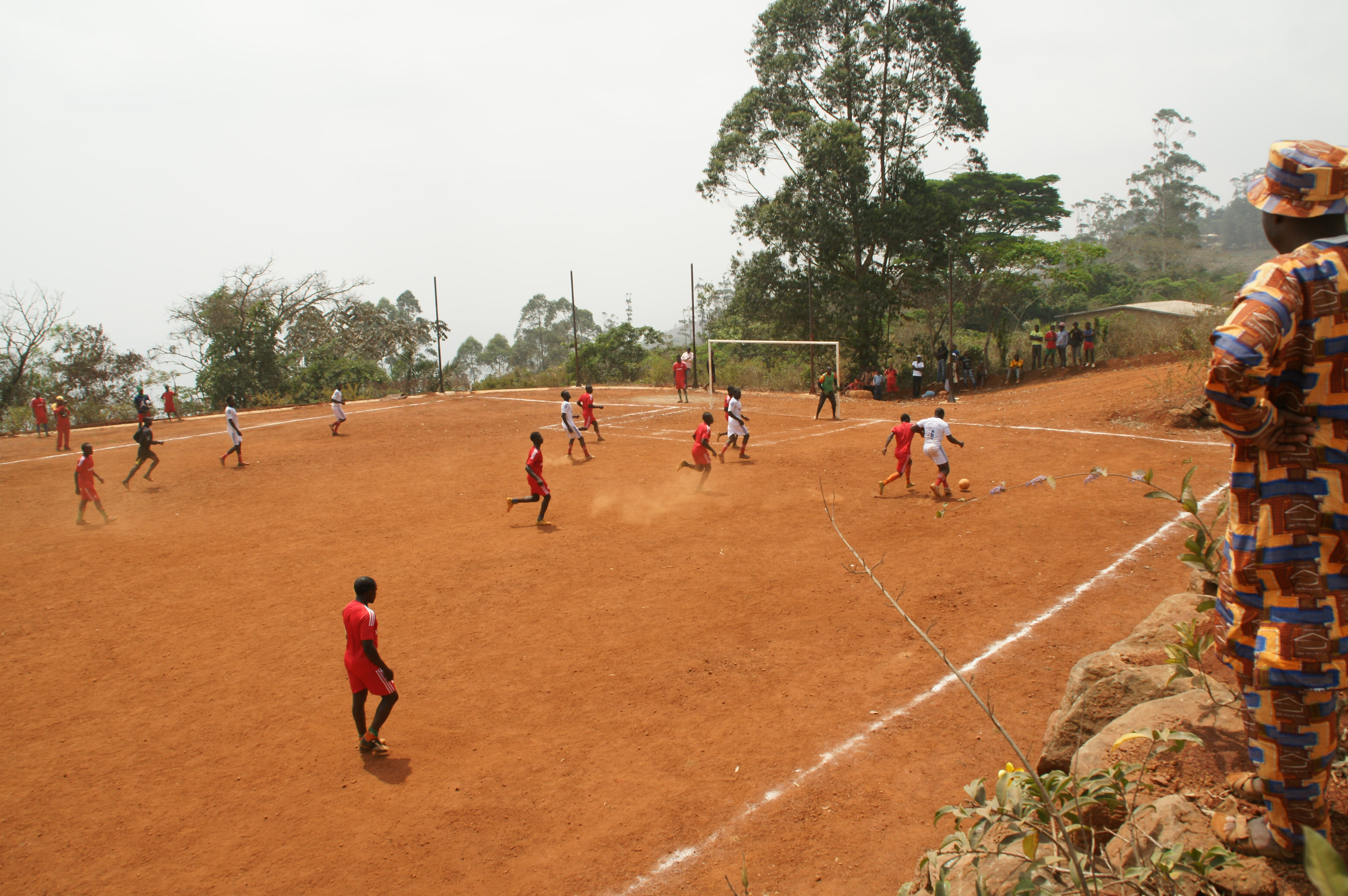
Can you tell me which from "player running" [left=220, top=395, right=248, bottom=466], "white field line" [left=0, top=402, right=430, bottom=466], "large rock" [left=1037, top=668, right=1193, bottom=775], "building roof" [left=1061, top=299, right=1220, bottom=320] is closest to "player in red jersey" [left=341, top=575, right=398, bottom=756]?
"large rock" [left=1037, top=668, right=1193, bottom=775]

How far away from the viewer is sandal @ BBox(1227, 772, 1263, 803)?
2822 millimetres

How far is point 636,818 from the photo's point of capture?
17.9ft

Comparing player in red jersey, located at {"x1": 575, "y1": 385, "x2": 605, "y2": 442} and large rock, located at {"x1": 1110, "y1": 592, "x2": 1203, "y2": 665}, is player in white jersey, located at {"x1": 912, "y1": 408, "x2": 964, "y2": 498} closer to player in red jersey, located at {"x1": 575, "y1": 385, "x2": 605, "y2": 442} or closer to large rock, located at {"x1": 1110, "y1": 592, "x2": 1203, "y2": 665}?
large rock, located at {"x1": 1110, "y1": 592, "x2": 1203, "y2": 665}

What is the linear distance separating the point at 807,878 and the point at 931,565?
5.88 m

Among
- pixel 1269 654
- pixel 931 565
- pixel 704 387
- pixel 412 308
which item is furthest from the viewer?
pixel 412 308

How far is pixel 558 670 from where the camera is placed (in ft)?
26.1

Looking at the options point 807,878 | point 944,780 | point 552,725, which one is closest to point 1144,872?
point 807,878

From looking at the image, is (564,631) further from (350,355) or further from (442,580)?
(350,355)

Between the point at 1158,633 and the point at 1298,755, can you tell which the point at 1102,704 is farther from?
the point at 1298,755

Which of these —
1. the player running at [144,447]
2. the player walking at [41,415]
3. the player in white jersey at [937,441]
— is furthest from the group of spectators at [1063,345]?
the player walking at [41,415]

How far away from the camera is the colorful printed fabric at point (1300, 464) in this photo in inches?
97.3

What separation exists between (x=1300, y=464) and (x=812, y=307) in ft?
94.9

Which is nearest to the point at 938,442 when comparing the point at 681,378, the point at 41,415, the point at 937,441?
the point at 937,441

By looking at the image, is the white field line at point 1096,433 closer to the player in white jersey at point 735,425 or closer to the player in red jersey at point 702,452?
the player in white jersey at point 735,425
